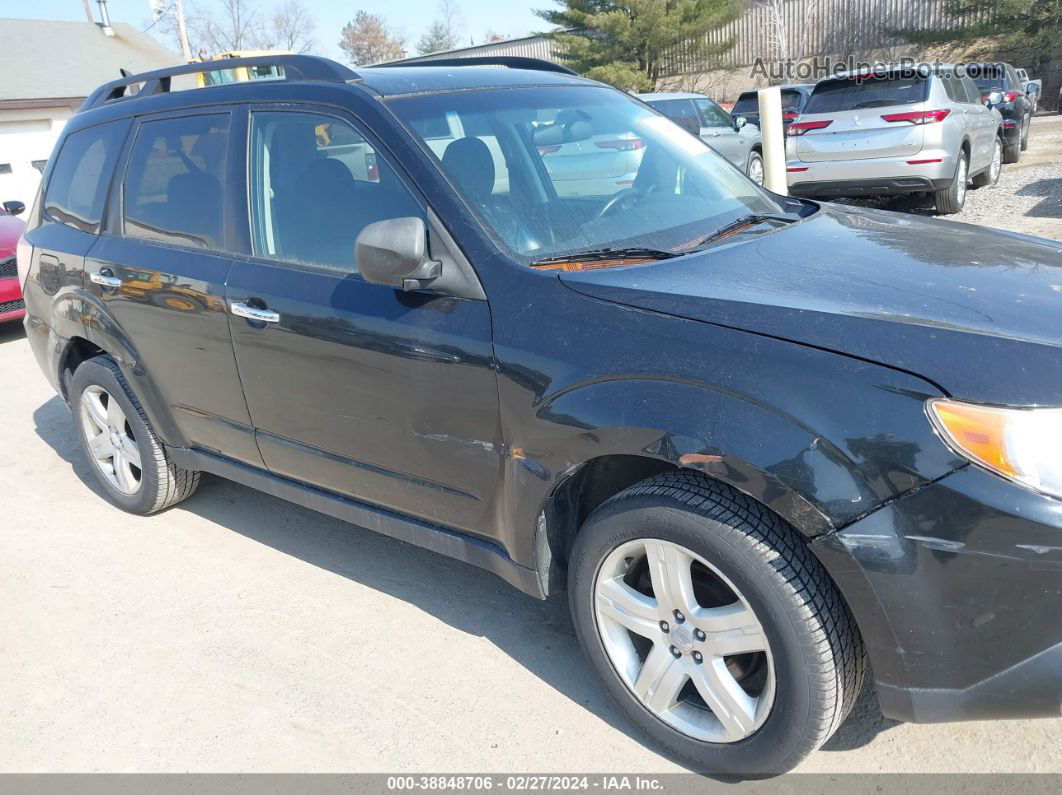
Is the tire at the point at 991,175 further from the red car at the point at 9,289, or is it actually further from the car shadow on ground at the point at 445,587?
the red car at the point at 9,289

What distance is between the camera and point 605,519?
96.9 inches

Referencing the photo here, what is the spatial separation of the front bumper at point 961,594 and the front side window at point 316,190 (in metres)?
1.73

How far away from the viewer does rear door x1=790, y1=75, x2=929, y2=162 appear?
32.0ft

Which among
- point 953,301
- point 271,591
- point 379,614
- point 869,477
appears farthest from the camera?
point 271,591

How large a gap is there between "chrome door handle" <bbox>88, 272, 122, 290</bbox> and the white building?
20.4m

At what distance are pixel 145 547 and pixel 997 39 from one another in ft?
123

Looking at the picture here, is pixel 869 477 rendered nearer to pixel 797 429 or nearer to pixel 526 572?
pixel 797 429

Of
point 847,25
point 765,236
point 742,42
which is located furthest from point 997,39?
point 765,236

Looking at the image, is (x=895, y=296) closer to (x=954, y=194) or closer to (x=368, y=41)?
(x=954, y=194)

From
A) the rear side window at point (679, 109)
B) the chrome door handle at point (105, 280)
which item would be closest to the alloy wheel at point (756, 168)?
the rear side window at point (679, 109)

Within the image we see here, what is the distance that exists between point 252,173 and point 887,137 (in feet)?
27.5

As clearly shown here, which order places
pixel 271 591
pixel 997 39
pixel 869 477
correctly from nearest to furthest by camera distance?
pixel 869 477, pixel 271 591, pixel 997 39

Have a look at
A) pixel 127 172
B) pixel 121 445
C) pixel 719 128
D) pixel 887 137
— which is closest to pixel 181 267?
pixel 127 172

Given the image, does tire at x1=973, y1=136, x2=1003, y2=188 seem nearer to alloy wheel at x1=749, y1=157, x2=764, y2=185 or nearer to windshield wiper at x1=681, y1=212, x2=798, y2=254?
alloy wheel at x1=749, y1=157, x2=764, y2=185
